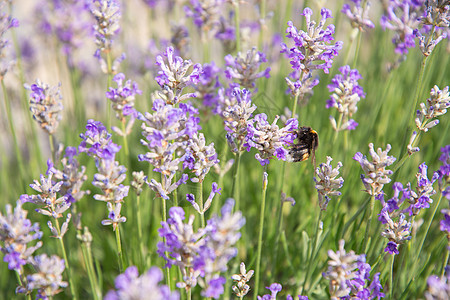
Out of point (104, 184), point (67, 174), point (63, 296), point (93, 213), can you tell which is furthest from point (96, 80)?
point (104, 184)

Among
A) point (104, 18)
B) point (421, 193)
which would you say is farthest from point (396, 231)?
point (104, 18)

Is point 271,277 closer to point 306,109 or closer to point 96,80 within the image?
point 306,109

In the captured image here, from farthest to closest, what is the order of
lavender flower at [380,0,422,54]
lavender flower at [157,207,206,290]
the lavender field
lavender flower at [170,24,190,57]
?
lavender flower at [170,24,190,57] < lavender flower at [380,0,422,54] < the lavender field < lavender flower at [157,207,206,290]

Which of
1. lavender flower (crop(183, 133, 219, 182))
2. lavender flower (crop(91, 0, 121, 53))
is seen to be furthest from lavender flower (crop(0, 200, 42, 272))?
lavender flower (crop(91, 0, 121, 53))

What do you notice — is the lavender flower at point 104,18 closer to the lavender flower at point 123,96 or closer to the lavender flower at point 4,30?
Answer: the lavender flower at point 123,96

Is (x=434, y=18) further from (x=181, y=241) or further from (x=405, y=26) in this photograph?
(x=181, y=241)

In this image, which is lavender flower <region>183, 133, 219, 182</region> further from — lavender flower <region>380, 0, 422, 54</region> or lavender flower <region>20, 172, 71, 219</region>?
lavender flower <region>380, 0, 422, 54</region>

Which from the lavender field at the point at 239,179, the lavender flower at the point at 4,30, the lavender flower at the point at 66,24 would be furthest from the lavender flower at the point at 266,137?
the lavender flower at the point at 66,24
